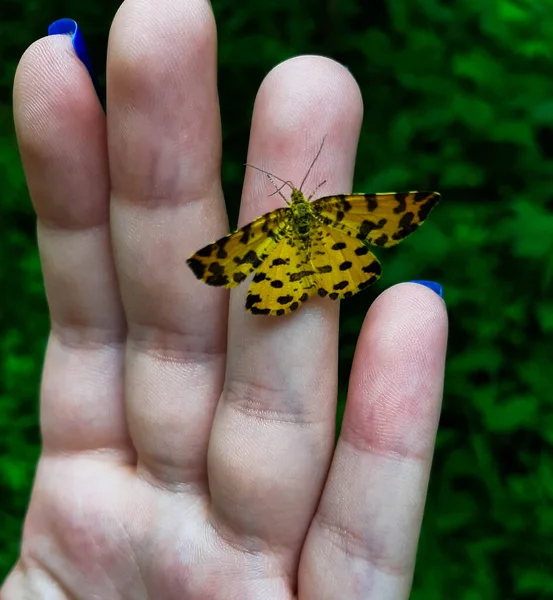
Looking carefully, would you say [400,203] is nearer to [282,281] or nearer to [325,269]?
[325,269]

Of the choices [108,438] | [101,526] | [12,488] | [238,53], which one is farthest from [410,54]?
[12,488]

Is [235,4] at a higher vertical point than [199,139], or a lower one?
higher

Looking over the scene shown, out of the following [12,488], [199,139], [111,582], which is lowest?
[12,488]

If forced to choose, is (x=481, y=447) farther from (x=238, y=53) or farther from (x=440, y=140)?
(x=238, y=53)

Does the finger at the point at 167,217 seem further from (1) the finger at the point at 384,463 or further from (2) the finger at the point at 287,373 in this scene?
(1) the finger at the point at 384,463

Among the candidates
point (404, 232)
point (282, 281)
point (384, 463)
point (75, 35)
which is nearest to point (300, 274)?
point (282, 281)

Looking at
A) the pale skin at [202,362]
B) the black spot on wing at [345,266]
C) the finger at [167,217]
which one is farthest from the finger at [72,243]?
the black spot on wing at [345,266]

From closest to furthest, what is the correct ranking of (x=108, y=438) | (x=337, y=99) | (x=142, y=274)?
1. (x=337, y=99)
2. (x=142, y=274)
3. (x=108, y=438)
